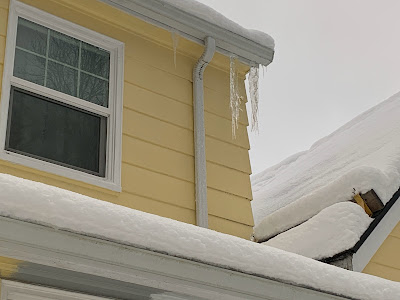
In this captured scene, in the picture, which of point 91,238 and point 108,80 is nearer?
point 91,238

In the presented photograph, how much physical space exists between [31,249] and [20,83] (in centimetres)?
224

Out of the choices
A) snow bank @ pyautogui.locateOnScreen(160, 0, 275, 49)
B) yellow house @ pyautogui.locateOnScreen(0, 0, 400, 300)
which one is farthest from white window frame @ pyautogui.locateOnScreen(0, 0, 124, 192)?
snow bank @ pyautogui.locateOnScreen(160, 0, 275, 49)

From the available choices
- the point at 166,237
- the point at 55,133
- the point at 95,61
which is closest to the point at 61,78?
the point at 95,61

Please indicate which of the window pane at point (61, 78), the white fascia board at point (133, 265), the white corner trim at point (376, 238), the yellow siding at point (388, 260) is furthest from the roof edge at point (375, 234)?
→ the window pane at point (61, 78)

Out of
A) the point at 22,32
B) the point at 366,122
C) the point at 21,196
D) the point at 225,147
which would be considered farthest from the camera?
the point at 366,122

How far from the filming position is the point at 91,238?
10.2 ft

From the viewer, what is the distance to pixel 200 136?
18.8 ft

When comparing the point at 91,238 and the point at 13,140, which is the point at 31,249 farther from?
the point at 13,140

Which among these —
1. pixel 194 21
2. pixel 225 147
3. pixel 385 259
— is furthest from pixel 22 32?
pixel 385 259

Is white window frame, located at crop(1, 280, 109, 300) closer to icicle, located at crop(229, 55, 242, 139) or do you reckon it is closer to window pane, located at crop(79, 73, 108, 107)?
window pane, located at crop(79, 73, 108, 107)

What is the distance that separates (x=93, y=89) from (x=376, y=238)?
3.12 metres

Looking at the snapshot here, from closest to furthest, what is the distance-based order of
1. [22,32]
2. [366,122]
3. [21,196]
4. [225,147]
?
[21,196]
[22,32]
[225,147]
[366,122]

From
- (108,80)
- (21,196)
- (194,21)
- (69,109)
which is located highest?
(194,21)

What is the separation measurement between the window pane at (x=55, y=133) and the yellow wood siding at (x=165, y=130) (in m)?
0.23
